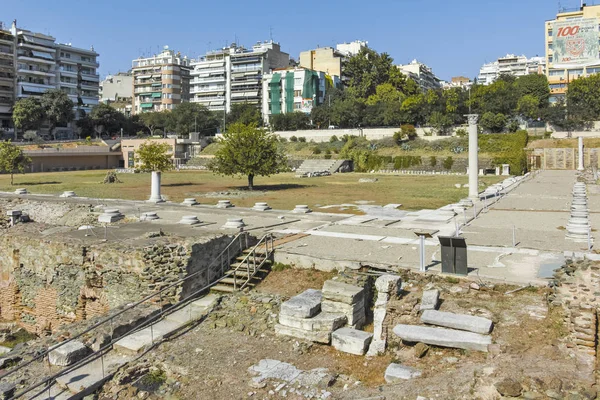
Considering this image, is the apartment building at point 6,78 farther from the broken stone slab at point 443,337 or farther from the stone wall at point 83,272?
the broken stone slab at point 443,337

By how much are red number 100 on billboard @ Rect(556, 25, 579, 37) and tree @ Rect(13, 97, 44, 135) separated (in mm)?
87805

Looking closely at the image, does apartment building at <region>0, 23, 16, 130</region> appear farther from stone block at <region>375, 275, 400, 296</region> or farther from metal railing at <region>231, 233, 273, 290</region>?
stone block at <region>375, 275, 400, 296</region>

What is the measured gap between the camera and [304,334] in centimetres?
975

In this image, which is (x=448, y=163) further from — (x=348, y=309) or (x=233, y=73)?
(x=233, y=73)

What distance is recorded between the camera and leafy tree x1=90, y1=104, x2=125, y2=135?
90.4 meters

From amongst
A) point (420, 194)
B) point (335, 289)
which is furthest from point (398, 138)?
point (335, 289)

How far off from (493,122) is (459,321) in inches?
2476

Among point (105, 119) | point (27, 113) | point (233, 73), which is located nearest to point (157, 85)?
point (233, 73)

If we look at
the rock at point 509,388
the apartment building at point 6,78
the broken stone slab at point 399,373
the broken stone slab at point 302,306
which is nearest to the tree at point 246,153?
the broken stone slab at point 302,306

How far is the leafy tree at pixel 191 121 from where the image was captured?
88.5 m

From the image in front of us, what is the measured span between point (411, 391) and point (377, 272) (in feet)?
14.9

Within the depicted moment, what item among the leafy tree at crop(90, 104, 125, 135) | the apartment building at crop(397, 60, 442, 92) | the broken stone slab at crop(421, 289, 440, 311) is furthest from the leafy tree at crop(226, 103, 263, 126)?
the broken stone slab at crop(421, 289, 440, 311)

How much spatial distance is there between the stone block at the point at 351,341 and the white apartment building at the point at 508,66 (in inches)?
5558

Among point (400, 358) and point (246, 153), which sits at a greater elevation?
point (246, 153)
